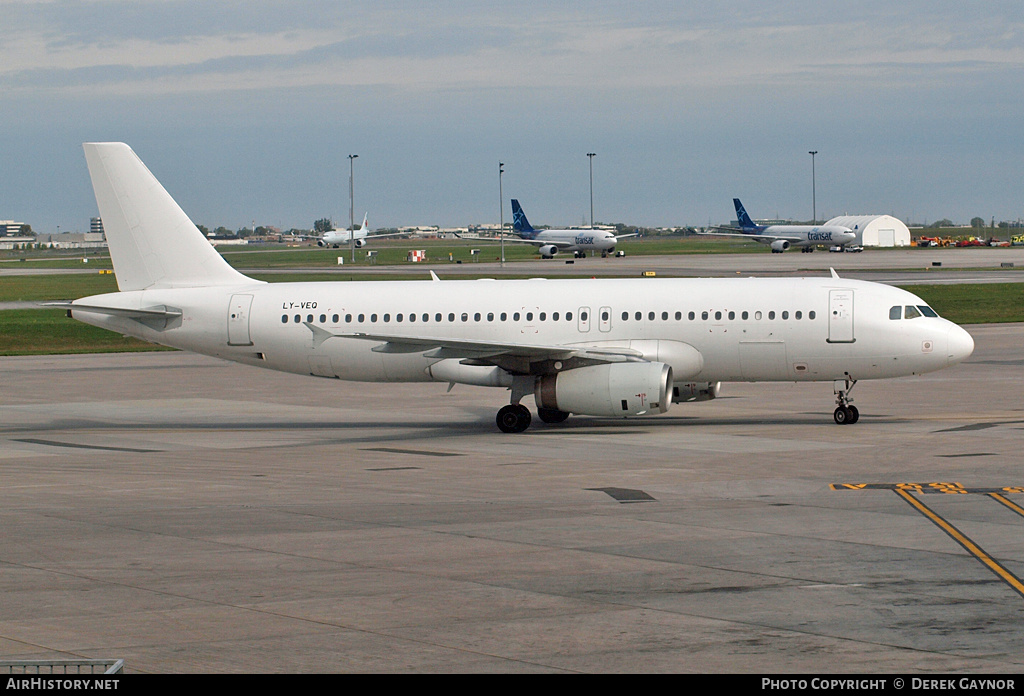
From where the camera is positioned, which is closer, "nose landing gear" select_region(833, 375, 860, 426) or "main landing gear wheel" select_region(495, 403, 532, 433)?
"nose landing gear" select_region(833, 375, 860, 426)

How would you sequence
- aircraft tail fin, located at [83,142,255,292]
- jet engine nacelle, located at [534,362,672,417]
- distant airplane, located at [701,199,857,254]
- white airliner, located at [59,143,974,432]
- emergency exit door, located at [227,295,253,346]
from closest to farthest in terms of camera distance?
jet engine nacelle, located at [534,362,672,417] → white airliner, located at [59,143,974,432] → emergency exit door, located at [227,295,253,346] → aircraft tail fin, located at [83,142,255,292] → distant airplane, located at [701,199,857,254]

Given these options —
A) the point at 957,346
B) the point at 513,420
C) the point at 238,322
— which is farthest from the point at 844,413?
the point at 238,322

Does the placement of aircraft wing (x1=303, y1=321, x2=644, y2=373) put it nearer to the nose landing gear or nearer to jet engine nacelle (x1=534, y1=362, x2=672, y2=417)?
jet engine nacelle (x1=534, y1=362, x2=672, y2=417)

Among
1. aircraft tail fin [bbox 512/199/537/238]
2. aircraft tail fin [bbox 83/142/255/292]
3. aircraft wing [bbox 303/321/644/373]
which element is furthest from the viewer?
aircraft tail fin [bbox 512/199/537/238]

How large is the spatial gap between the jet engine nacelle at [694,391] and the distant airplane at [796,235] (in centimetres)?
13416

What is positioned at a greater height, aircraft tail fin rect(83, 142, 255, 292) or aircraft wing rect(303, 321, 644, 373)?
aircraft tail fin rect(83, 142, 255, 292)

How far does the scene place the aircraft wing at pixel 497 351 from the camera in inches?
1243

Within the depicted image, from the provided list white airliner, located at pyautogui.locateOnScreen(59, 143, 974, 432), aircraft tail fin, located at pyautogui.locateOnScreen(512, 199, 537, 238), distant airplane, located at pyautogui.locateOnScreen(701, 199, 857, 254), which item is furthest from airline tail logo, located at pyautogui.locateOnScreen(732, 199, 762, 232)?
white airliner, located at pyautogui.locateOnScreen(59, 143, 974, 432)

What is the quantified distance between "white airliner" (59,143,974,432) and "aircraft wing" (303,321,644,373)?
0.20 ft

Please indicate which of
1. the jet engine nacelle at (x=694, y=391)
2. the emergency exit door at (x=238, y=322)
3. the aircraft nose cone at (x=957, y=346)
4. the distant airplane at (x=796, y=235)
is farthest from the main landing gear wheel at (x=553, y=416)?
the distant airplane at (x=796, y=235)

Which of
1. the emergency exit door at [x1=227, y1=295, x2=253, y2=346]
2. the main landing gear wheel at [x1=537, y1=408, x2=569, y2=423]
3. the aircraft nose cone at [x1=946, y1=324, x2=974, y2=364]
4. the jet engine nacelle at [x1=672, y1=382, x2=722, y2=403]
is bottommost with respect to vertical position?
the main landing gear wheel at [x1=537, y1=408, x2=569, y2=423]

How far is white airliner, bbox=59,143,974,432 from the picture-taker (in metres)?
32.5

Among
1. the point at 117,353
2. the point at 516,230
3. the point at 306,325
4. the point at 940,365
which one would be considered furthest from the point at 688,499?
the point at 516,230

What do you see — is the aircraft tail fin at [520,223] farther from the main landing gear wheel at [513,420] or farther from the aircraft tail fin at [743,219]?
the main landing gear wheel at [513,420]
